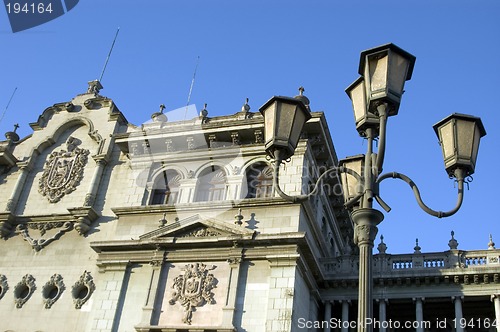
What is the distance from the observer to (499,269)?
19.4 meters

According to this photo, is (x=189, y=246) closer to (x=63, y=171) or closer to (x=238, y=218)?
(x=238, y=218)

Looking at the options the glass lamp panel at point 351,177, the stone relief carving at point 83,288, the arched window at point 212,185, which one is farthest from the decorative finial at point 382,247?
the glass lamp panel at point 351,177

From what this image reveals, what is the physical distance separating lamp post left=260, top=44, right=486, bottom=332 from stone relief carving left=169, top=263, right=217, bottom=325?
11.2 metres

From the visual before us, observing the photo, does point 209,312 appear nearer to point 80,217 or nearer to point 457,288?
point 80,217

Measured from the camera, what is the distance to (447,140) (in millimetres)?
8727

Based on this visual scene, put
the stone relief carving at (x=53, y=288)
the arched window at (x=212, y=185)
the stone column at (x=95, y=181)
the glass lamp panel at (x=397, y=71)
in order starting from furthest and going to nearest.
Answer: the stone column at (x=95, y=181), the arched window at (x=212, y=185), the stone relief carving at (x=53, y=288), the glass lamp panel at (x=397, y=71)

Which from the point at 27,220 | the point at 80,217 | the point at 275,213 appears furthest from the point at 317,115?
the point at 27,220

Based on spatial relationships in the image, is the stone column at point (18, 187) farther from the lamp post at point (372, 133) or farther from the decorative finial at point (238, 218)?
the lamp post at point (372, 133)

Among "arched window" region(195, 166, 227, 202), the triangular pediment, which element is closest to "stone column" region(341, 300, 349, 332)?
the triangular pediment

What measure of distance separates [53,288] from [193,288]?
6258mm

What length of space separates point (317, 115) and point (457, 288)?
→ 8101 millimetres

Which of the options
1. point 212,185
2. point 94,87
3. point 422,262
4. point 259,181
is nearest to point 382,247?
point 422,262

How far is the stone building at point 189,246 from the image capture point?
19.3 m

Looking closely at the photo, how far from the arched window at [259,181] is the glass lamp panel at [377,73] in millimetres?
13001
